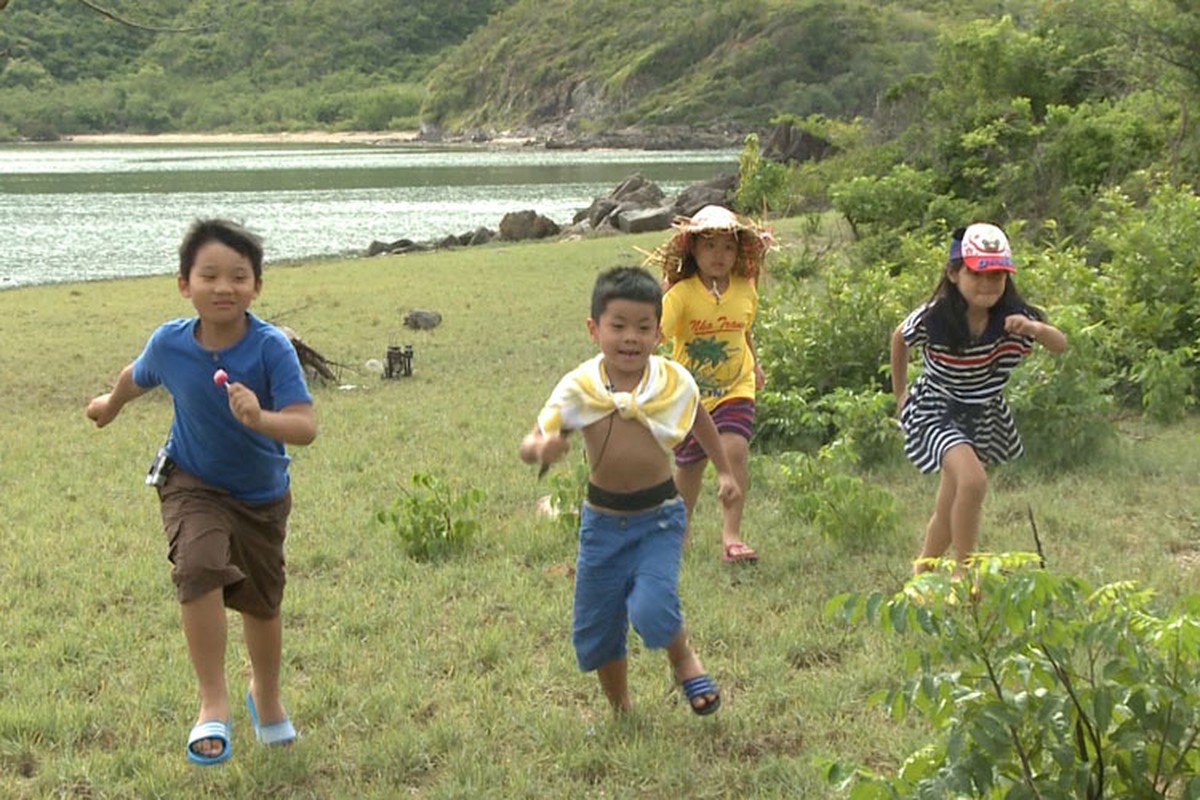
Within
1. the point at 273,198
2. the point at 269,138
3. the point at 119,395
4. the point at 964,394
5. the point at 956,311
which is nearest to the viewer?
the point at 119,395

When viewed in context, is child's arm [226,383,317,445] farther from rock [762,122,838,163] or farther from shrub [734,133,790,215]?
rock [762,122,838,163]

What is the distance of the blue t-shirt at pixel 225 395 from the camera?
3.92 metres

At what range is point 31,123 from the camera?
472 ft

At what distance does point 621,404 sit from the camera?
13.3 ft

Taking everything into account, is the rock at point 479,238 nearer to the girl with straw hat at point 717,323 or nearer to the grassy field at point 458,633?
the grassy field at point 458,633

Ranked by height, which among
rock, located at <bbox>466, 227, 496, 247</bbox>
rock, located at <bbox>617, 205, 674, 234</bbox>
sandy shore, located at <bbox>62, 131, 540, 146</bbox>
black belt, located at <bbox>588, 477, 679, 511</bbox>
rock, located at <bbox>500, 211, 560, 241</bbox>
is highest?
black belt, located at <bbox>588, 477, 679, 511</bbox>

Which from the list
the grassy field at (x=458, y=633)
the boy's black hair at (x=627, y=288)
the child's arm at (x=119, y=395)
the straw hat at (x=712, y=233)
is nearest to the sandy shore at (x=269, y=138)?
the grassy field at (x=458, y=633)

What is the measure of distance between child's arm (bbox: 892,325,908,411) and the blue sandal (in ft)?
6.31

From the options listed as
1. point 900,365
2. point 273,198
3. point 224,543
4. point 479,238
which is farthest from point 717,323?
point 273,198

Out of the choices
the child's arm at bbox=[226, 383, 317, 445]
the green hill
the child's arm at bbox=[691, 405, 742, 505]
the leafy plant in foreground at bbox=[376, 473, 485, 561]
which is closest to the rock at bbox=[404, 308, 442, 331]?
the leafy plant in foreground at bbox=[376, 473, 485, 561]

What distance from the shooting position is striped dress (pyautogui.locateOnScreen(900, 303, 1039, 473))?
5.21 metres

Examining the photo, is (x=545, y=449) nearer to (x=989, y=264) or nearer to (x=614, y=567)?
(x=614, y=567)

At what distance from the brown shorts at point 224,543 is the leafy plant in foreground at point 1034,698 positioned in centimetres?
196

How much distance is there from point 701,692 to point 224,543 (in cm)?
143
